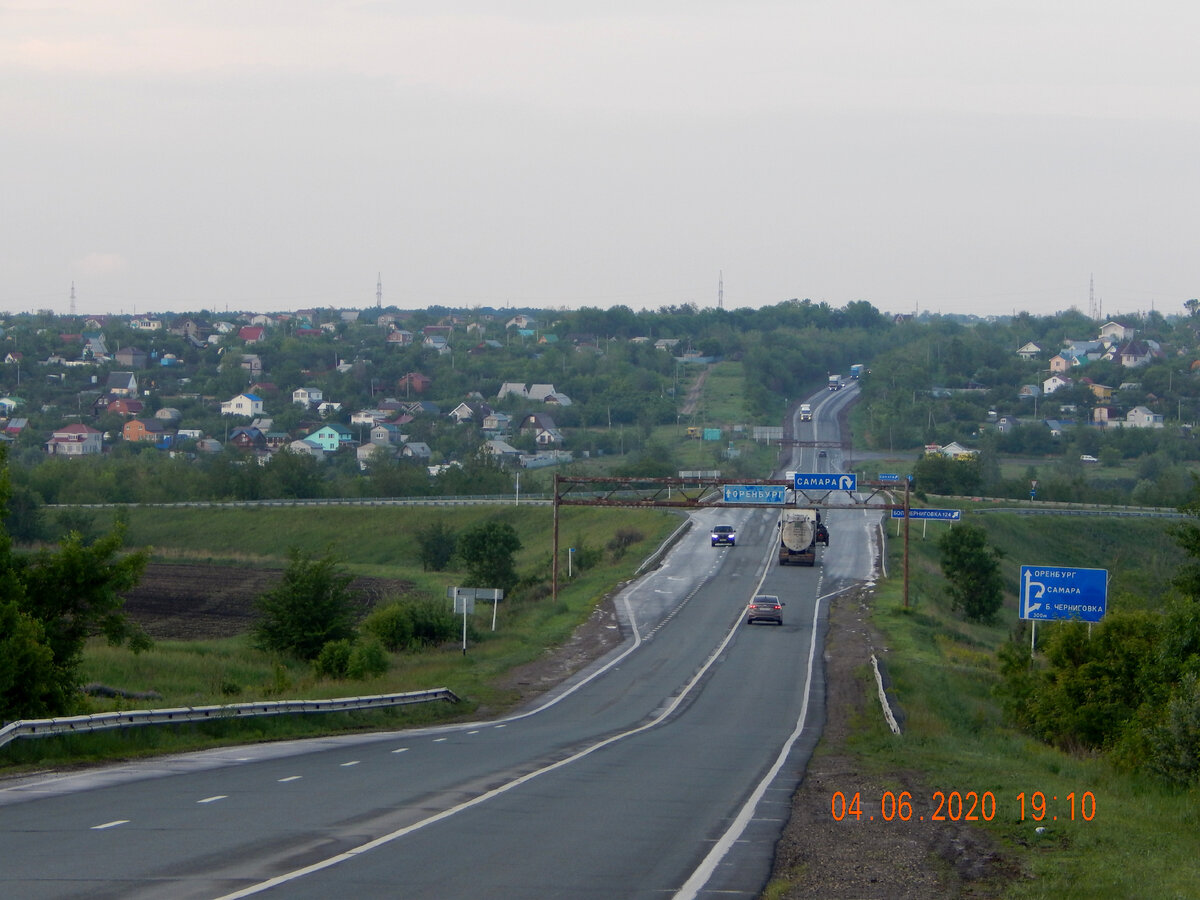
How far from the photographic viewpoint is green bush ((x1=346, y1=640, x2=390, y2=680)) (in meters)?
31.9

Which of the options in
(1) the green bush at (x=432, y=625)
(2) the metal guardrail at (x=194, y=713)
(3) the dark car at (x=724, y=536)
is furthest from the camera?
(3) the dark car at (x=724, y=536)

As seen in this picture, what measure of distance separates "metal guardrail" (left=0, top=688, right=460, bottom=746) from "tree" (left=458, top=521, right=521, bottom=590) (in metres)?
34.6

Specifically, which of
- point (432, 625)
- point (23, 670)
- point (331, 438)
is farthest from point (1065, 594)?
point (331, 438)

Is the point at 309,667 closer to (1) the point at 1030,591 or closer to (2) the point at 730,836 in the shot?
(1) the point at 1030,591

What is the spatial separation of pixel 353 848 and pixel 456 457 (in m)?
146

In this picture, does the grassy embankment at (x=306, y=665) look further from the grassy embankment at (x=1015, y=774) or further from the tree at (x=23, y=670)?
the grassy embankment at (x=1015, y=774)

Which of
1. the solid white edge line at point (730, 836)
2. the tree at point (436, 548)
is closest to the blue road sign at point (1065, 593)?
the solid white edge line at point (730, 836)

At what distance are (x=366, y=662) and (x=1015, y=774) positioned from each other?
62.6 feet

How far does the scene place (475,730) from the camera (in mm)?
24594

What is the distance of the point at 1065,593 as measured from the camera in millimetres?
28969

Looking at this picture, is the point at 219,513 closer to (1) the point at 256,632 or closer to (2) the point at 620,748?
(1) the point at 256,632

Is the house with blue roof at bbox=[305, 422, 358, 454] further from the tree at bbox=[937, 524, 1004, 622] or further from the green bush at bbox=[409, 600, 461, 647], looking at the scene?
the green bush at bbox=[409, 600, 461, 647]

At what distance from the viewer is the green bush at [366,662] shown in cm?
3191
